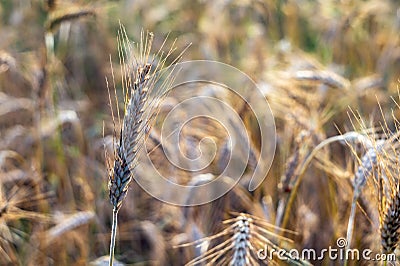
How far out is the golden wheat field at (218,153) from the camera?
76.4 inches

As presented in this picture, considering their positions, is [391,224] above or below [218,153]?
below

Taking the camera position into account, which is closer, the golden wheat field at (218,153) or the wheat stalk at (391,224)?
the wheat stalk at (391,224)

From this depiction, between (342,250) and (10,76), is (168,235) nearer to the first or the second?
(342,250)

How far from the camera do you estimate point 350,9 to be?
317 centimetres

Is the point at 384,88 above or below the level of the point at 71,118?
above

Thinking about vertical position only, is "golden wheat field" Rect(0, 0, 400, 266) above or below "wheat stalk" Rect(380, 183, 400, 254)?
above

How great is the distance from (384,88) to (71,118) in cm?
146

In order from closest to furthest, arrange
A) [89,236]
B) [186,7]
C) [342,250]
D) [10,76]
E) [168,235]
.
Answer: [342,250] → [89,236] → [168,235] → [10,76] → [186,7]

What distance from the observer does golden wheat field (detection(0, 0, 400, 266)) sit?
194 cm

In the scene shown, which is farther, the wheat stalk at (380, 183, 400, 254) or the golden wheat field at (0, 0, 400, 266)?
the golden wheat field at (0, 0, 400, 266)

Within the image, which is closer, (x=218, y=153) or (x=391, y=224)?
(x=391, y=224)

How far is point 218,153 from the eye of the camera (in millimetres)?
2385

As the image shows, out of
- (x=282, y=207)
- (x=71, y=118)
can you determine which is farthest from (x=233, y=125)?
(x=71, y=118)

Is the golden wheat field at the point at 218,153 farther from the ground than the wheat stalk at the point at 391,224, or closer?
farther from the ground
